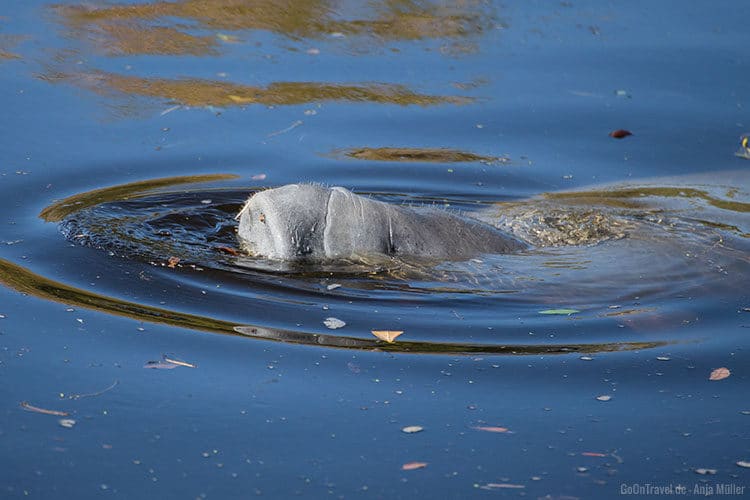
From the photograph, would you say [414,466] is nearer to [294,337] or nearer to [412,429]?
[412,429]

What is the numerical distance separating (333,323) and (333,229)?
3.15ft

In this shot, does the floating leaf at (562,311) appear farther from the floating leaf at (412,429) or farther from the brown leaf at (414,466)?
the brown leaf at (414,466)

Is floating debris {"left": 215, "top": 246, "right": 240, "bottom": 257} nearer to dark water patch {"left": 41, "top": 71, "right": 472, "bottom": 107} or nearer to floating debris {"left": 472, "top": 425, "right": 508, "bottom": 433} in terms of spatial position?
floating debris {"left": 472, "top": 425, "right": 508, "bottom": 433}

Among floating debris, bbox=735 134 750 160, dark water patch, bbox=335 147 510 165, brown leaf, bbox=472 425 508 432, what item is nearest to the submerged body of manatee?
dark water patch, bbox=335 147 510 165

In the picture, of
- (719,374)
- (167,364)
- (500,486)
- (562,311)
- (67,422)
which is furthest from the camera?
(562,311)

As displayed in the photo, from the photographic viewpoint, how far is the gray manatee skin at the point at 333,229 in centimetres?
679

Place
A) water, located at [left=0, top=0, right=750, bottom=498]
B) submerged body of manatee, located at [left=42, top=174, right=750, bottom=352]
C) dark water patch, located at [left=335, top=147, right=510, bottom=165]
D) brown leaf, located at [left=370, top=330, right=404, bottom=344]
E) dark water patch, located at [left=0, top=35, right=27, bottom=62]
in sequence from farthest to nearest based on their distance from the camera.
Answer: dark water patch, located at [left=0, top=35, right=27, bottom=62], dark water patch, located at [left=335, top=147, right=510, bottom=165], submerged body of manatee, located at [left=42, top=174, right=750, bottom=352], brown leaf, located at [left=370, top=330, right=404, bottom=344], water, located at [left=0, top=0, right=750, bottom=498]

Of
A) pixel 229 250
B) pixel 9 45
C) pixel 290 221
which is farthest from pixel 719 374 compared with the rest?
pixel 9 45

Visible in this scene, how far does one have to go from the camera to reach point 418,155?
957 cm

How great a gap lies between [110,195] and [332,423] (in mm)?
3867

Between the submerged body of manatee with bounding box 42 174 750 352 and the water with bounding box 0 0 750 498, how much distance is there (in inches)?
1.0

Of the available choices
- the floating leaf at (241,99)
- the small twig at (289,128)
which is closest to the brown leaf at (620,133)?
the small twig at (289,128)

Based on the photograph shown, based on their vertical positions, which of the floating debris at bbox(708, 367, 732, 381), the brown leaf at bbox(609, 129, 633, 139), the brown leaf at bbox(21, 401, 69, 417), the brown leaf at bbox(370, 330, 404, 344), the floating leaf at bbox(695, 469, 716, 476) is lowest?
the floating leaf at bbox(695, 469, 716, 476)

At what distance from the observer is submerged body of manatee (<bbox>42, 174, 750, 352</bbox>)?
6371 millimetres
